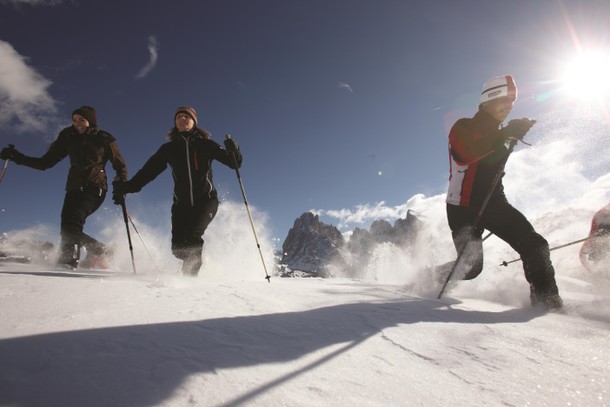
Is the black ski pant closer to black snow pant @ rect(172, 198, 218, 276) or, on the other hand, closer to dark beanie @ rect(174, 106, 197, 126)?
black snow pant @ rect(172, 198, 218, 276)

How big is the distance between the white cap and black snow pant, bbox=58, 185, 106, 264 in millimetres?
6548

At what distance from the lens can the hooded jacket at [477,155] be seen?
13.8 ft

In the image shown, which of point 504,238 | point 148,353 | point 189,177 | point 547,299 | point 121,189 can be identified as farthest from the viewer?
point 121,189

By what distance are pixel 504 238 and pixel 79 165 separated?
22.0 ft

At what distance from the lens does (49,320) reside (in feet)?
5.86

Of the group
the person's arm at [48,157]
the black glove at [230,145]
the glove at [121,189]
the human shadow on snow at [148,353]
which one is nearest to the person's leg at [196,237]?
the black glove at [230,145]

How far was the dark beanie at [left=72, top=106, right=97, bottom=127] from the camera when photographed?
541 centimetres

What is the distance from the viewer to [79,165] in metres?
5.33

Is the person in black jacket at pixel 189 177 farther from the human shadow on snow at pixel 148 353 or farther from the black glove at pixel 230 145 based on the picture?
the human shadow on snow at pixel 148 353

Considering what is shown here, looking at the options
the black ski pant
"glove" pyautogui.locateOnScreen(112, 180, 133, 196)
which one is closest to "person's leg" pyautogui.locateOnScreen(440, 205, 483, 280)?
the black ski pant

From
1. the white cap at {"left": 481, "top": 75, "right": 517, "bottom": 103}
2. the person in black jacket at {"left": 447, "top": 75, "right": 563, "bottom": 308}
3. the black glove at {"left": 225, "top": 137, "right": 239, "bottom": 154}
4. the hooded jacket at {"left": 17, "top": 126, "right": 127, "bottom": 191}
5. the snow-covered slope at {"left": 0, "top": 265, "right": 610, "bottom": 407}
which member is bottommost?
the snow-covered slope at {"left": 0, "top": 265, "right": 610, "bottom": 407}

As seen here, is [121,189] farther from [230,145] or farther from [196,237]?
[230,145]

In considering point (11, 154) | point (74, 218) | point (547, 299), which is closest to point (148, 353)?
point (547, 299)

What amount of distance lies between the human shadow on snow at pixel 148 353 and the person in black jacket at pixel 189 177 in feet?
9.97
